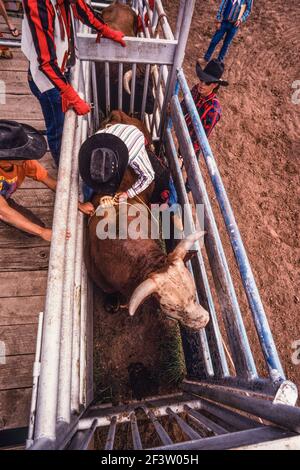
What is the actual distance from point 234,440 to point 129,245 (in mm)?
1877

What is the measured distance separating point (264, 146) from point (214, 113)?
2620 mm

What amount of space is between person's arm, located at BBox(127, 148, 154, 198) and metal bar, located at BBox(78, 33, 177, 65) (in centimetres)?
100

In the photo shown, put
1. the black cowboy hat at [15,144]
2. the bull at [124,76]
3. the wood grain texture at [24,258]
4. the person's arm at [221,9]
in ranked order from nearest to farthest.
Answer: the black cowboy hat at [15,144]
the wood grain texture at [24,258]
the bull at [124,76]
the person's arm at [221,9]

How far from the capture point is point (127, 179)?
323 cm

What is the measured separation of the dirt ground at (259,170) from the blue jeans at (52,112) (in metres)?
1.90

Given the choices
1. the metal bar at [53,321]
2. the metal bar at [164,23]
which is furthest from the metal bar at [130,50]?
the metal bar at [53,321]

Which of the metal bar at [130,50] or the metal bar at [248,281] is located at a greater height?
the metal bar at [130,50]

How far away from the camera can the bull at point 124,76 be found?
4051mm

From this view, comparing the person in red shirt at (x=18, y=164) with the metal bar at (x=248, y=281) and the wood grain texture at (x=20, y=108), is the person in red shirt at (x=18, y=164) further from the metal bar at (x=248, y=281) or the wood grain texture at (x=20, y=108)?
the wood grain texture at (x=20, y=108)

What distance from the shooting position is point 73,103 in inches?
94.4

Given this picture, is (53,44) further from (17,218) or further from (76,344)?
(76,344)

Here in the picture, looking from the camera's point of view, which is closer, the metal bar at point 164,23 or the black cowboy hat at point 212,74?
the metal bar at point 164,23

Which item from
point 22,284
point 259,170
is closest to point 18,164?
point 22,284

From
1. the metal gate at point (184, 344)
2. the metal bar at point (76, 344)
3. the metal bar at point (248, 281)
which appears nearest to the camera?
the metal gate at point (184, 344)
